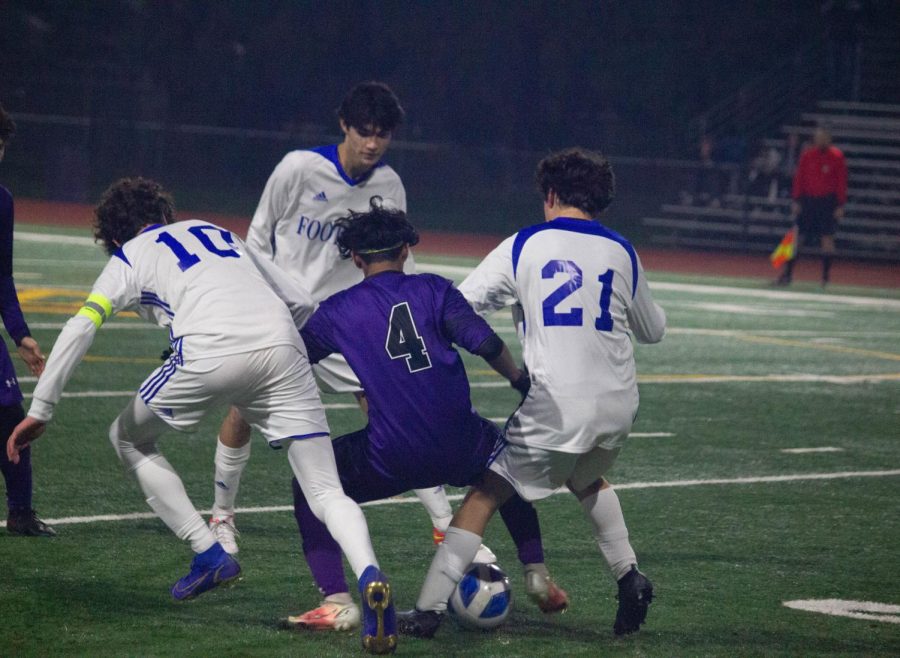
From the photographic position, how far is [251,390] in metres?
5.09

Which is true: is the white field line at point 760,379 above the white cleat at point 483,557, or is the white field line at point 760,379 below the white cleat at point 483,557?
below

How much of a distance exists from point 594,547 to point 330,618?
1.92 meters

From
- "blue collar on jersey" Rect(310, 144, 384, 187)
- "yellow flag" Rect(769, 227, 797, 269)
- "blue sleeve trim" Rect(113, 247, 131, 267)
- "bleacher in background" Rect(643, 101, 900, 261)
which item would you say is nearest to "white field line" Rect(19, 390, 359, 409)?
"blue collar on jersey" Rect(310, 144, 384, 187)

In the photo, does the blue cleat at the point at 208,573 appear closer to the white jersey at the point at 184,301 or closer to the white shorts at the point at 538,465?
the white jersey at the point at 184,301

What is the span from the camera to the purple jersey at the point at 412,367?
4.90 m

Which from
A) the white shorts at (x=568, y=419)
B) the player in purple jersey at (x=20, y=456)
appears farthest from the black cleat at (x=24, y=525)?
the white shorts at (x=568, y=419)

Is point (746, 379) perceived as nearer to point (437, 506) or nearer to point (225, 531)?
point (437, 506)

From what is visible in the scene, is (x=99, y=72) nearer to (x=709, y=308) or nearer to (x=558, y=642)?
(x=709, y=308)

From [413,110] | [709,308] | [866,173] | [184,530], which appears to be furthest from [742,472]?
[413,110]

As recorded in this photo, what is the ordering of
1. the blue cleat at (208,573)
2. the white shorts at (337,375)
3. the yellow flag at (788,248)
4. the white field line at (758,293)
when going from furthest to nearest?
the yellow flag at (788,248) < the white field line at (758,293) < the white shorts at (337,375) < the blue cleat at (208,573)

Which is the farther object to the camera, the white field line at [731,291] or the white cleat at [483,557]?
the white field line at [731,291]

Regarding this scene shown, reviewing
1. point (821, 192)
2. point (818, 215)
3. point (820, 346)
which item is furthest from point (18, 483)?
A: point (818, 215)

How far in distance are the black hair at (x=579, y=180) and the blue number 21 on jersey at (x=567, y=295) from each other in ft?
0.99

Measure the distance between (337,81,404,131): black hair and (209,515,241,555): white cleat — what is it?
1.84 metres
